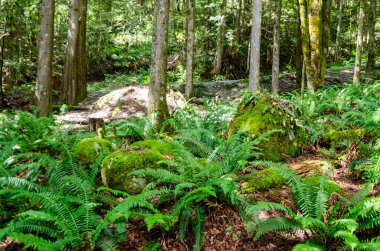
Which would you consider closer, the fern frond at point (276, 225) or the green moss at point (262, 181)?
the fern frond at point (276, 225)

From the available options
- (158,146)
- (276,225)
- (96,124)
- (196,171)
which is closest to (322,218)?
(276,225)

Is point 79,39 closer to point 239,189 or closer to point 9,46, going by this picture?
point 9,46

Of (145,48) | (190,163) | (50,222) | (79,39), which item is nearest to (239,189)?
(190,163)

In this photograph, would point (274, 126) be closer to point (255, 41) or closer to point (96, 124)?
point (96, 124)

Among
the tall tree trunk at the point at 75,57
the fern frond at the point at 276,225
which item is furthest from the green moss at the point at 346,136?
the tall tree trunk at the point at 75,57

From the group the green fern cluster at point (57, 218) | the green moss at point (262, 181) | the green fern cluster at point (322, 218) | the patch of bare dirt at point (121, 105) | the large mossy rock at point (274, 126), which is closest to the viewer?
the green fern cluster at point (322, 218)

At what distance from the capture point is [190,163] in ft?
12.7

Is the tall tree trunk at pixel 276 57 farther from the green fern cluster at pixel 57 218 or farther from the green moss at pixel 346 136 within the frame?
the green fern cluster at pixel 57 218

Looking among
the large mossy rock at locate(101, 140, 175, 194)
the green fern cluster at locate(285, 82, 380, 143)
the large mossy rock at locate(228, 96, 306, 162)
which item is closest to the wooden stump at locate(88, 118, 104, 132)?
the large mossy rock at locate(101, 140, 175, 194)

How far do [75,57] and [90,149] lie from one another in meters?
8.46

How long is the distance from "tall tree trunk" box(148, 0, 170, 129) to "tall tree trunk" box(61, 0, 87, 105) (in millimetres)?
6810

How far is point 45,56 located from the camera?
819 centimetres

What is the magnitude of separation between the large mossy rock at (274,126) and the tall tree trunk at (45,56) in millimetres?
5471

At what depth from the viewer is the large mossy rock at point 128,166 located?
407 cm
